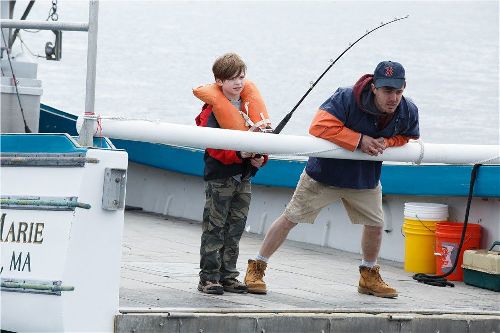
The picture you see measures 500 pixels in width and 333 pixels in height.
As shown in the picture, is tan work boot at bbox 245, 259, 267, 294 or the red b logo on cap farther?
tan work boot at bbox 245, 259, 267, 294

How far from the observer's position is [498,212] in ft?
27.7

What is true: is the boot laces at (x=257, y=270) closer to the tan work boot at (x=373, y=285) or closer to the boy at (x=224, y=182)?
the boy at (x=224, y=182)

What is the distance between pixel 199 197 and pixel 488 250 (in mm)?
3605

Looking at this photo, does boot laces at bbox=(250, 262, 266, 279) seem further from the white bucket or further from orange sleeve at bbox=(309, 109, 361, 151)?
the white bucket

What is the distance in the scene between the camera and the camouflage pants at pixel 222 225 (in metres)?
7.05

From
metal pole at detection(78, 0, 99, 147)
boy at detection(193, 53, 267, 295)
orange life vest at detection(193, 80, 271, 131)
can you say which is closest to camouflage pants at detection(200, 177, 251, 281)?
boy at detection(193, 53, 267, 295)

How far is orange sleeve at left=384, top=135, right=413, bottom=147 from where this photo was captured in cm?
697

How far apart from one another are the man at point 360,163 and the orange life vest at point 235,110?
0.31 m

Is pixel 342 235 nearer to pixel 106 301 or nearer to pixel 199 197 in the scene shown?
Answer: pixel 199 197

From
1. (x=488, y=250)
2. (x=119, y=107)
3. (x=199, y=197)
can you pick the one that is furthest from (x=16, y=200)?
(x=119, y=107)

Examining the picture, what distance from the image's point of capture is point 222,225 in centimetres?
709

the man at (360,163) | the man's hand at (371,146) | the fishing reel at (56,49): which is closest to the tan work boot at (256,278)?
the man at (360,163)

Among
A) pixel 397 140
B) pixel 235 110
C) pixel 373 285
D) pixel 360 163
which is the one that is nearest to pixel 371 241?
pixel 373 285

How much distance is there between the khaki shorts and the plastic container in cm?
112
